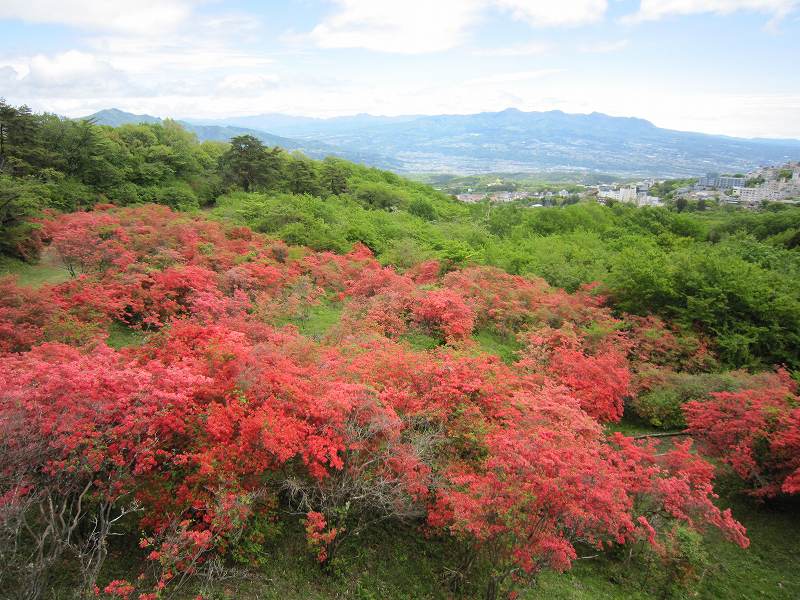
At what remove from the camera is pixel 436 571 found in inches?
353

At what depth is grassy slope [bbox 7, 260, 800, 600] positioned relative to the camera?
25.7 ft

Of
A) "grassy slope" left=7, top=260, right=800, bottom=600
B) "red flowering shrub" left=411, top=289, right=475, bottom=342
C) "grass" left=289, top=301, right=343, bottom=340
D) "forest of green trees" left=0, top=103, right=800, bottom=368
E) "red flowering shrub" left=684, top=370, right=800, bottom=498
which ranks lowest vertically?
"grassy slope" left=7, top=260, right=800, bottom=600

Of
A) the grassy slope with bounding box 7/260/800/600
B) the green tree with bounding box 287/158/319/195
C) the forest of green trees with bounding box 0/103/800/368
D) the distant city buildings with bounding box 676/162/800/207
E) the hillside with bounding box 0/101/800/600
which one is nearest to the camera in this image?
the hillside with bounding box 0/101/800/600

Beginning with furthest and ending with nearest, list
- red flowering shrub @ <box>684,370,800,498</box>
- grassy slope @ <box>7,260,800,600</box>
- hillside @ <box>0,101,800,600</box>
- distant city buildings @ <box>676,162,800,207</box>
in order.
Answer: distant city buildings @ <box>676,162,800,207</box> < red flowering shrub @ <box>684,370,800,498</box> < grassy slope @ <box>7,260,800,600</box> < hillside @ <box>0,101,800,600</box>

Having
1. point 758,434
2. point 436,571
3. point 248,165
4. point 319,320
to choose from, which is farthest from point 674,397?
point 248,165

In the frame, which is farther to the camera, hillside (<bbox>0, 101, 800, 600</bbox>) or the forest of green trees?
the forest of green trees

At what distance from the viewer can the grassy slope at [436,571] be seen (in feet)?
25.7

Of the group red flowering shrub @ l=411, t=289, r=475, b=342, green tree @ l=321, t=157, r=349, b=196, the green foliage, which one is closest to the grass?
red flowering shrub @ l=411, t=289, r=475, b=342

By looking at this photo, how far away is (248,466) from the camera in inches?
308

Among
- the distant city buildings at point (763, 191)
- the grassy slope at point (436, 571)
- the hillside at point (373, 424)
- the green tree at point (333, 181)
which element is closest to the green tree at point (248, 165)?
the green tree at point (333, 181)

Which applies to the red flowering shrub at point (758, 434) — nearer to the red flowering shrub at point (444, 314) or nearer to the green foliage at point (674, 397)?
the green foliage at point (674, 397)

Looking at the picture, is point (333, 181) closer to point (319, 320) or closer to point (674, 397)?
point (319, 320)

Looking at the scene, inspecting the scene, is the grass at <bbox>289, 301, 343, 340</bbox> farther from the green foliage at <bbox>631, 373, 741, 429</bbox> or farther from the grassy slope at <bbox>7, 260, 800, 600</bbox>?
the green foliage at <bbox>631, 373, 741, 429</bbox>

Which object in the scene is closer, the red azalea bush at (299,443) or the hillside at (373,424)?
the red azalea bush at (299,443)
